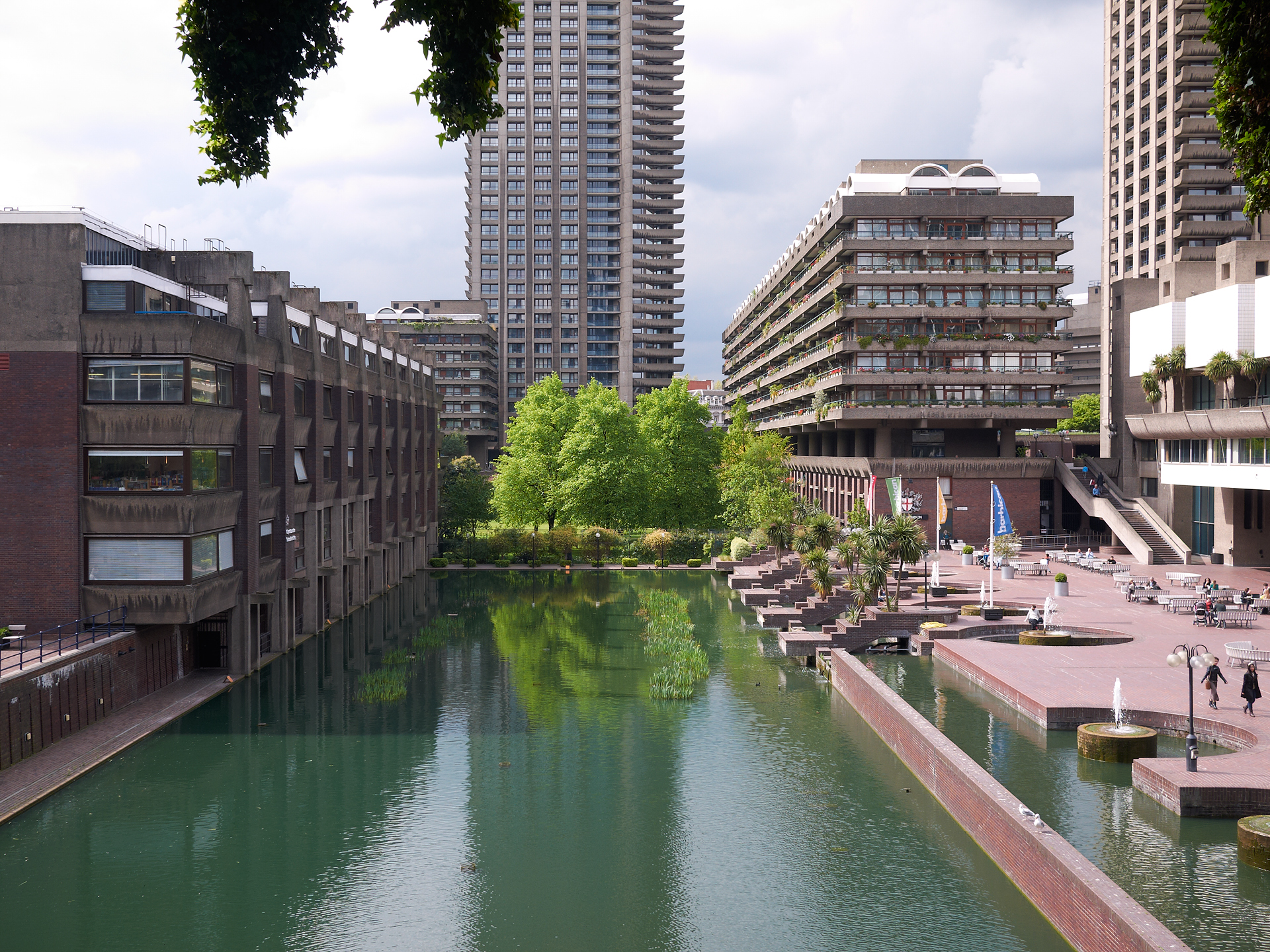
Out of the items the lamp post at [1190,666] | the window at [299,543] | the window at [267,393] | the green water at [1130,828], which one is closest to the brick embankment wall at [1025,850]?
the green water at [1130,828]

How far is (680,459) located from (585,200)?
98.8 m

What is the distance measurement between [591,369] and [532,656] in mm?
137790

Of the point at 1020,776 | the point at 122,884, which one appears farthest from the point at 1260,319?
the point at 122,884

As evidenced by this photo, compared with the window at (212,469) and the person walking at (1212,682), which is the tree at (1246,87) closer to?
the person walking at (1212,682)

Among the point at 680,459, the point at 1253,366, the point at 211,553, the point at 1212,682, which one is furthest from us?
the point at 680,459

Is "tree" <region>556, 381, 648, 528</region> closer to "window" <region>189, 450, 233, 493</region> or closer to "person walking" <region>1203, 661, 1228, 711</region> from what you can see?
"window" <region>189, 450, 233, 493</region>

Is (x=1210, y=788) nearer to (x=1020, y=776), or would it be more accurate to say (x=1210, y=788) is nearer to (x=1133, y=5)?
(x=1020, y=776)

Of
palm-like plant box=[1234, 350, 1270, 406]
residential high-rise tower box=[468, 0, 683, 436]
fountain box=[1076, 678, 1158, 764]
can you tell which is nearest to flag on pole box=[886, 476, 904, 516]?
palm-like plant box=[1234, 350, 1270, 406]

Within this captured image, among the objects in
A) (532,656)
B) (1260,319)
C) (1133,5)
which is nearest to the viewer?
(532,656)

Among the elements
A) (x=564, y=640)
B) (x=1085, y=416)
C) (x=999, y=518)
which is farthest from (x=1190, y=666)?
(x=1085, y=416)

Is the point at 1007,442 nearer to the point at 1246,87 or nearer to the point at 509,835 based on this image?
the point at 509,835

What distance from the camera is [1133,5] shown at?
99688 mm

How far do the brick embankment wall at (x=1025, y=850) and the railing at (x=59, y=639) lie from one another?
25.4 meters

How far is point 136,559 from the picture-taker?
3556 centimetres
